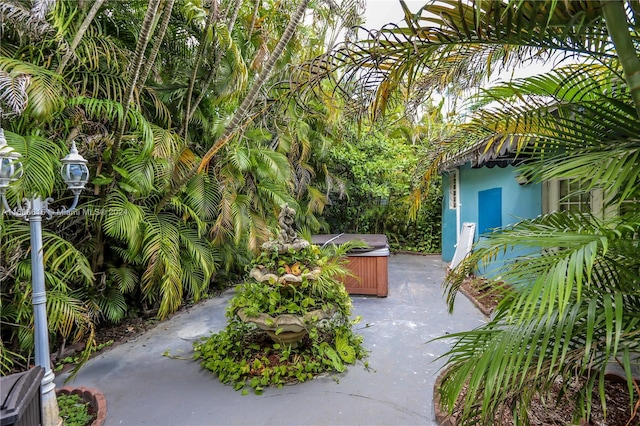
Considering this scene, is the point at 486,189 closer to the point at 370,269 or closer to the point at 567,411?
the point at 370,269

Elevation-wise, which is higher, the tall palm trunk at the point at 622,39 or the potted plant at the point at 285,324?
the tall palm trunk at the point at 622,39

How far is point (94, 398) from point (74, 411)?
0.51 feet

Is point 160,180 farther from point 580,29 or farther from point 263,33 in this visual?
point 580,29

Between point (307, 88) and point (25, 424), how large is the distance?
2.32 m

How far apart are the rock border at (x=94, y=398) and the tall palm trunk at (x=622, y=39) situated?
365 cm

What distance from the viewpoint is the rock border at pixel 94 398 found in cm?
254

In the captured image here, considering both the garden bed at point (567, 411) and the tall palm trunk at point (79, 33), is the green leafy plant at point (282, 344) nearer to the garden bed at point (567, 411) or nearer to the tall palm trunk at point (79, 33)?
the garden bed at point (567, 411)

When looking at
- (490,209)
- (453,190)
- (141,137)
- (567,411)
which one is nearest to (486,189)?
(490,209)

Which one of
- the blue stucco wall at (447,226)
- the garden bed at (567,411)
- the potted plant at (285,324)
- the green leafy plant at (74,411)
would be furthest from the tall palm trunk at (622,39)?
the blue stucco wall at (447,226)

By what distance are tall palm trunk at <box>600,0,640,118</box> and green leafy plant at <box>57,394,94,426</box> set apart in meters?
3.76

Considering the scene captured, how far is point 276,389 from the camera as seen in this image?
9.61 ft

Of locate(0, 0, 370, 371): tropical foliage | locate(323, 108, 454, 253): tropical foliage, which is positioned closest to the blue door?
locate(323, 108, 454, 253): tropical foliage

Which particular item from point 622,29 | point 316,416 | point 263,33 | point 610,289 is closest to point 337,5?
point 263,33

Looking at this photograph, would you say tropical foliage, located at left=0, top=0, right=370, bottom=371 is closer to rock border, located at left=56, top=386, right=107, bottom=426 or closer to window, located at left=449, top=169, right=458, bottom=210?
rock border, located at left=56, top=386, right=107, bottom=426
